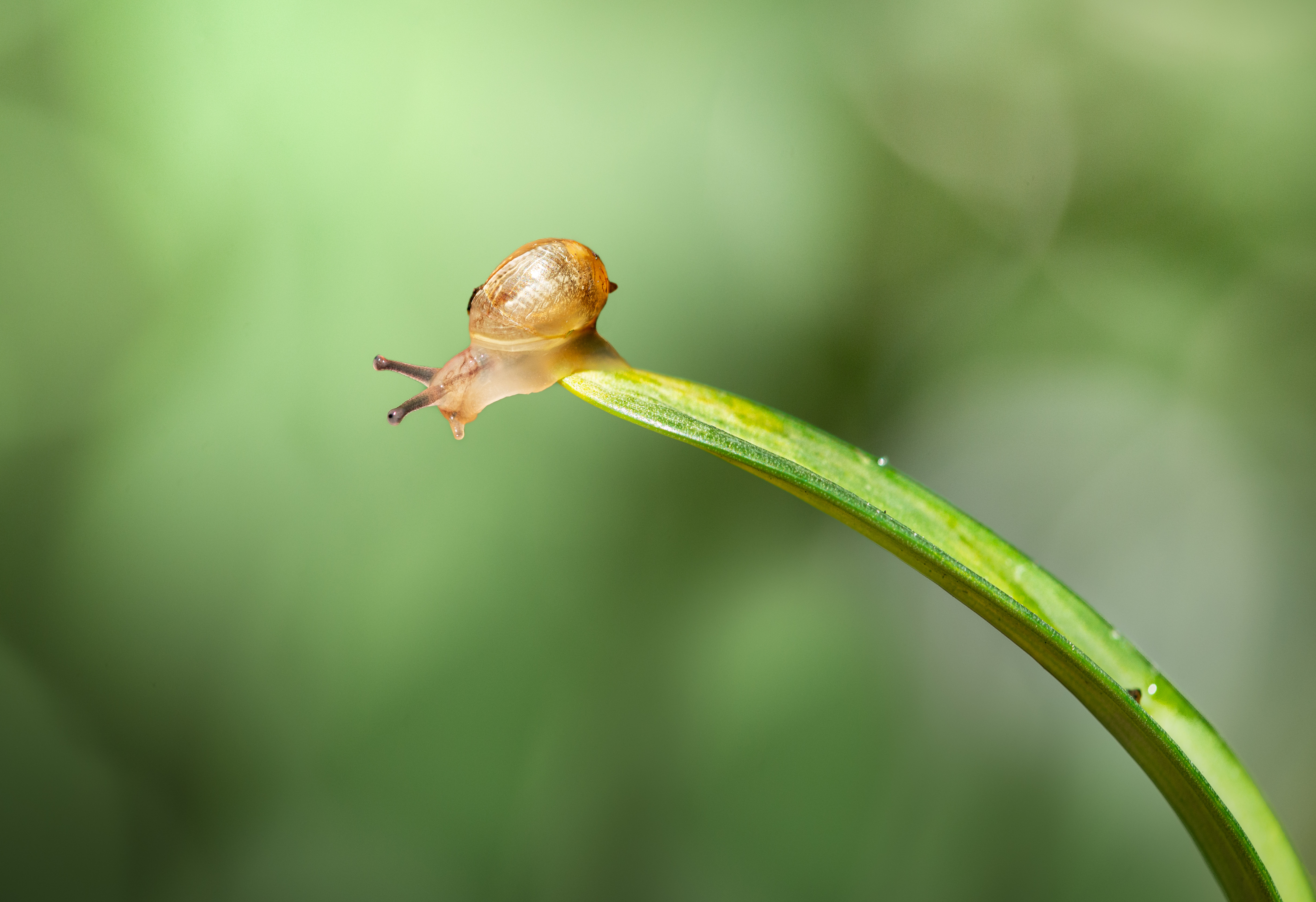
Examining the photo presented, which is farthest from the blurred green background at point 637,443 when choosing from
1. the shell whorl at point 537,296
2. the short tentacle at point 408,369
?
the shell whorl at point 537,296

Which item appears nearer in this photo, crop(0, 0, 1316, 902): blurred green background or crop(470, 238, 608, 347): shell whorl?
crop(470, 238, 608, 347): shell whorl

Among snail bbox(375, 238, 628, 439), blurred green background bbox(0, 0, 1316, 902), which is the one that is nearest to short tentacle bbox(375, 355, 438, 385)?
snail bbox(375, 238, 628, 439)

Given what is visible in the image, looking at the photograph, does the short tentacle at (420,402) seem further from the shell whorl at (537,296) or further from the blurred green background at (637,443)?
the blurred green background at (637,443)

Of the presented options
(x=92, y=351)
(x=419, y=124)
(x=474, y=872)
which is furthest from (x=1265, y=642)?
(x=92, y=351)

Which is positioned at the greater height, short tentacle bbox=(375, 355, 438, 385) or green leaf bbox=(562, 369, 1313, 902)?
short tentacle bbox=(375, 355, 438, 385)

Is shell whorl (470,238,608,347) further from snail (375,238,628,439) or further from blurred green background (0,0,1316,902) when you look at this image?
blurred green background (0,0,1316,902)
